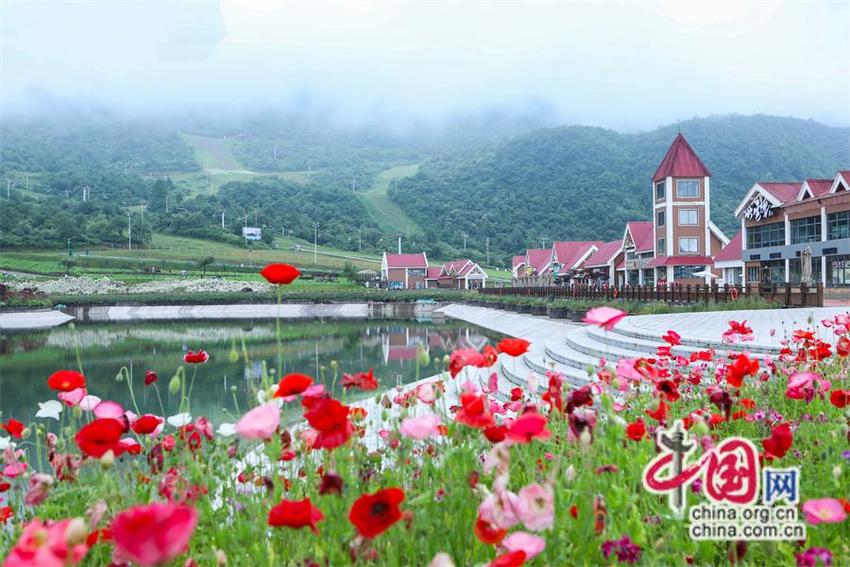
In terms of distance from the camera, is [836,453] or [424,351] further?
[836,453]

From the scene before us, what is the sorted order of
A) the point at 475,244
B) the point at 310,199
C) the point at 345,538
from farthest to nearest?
the point at 310,199 < the point at 475,244 < the point at 345,538

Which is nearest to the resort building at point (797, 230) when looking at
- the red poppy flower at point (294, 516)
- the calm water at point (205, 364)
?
the calm water at point (205, 364)

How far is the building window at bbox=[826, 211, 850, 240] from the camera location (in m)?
28.8

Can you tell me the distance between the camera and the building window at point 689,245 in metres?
36.3

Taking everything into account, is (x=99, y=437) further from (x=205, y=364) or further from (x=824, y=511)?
(x=205, y=364)

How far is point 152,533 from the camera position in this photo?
1010mm

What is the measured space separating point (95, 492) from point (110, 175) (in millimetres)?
127197

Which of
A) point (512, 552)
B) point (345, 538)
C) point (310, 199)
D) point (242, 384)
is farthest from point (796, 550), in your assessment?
point (310, 199)

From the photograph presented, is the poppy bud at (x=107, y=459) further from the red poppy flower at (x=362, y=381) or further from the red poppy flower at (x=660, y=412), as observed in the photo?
the red poppy flower at (x=660, y=412)

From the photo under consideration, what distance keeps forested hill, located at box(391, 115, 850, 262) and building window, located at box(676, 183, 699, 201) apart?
1638 inches

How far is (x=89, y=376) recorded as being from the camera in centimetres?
1413

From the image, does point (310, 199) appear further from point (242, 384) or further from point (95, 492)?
point (95, 492)

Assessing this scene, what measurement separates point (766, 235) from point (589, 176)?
7121cm

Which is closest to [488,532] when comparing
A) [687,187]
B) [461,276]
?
[687,187]
